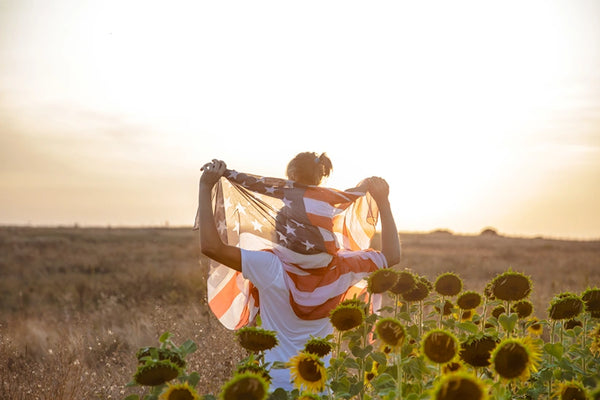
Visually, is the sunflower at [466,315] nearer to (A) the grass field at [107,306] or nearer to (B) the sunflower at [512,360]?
(A) the grass field at [107,306]

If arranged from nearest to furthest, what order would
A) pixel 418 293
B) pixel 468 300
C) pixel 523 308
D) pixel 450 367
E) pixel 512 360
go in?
pixel 512 360
pixel 450 367
pixel 418 293
pixel 468 300
pixel 523 308

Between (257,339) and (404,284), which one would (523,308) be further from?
(257,339)

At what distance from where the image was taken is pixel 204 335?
249 inches

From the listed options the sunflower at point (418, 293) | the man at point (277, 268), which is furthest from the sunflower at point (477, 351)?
the man at point (277, 268)

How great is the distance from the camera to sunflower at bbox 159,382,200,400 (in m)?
1.91

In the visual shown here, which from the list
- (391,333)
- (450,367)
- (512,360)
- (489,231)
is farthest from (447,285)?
(489,231)

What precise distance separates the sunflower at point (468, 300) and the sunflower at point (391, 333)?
4.20 feet

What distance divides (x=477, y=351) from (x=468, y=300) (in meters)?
1.21

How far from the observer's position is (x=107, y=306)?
35.1 feet

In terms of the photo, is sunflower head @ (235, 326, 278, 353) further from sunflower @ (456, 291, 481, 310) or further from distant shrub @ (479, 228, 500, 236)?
distant shrub @ (479, 228, 500, 236)

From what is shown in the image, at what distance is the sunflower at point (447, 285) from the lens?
312cm

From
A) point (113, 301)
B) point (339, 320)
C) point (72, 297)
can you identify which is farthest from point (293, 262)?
point (72, 297)

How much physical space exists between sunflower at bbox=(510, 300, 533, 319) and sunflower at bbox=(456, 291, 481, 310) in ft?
1.10

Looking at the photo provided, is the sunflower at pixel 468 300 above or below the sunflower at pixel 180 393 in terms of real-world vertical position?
above
